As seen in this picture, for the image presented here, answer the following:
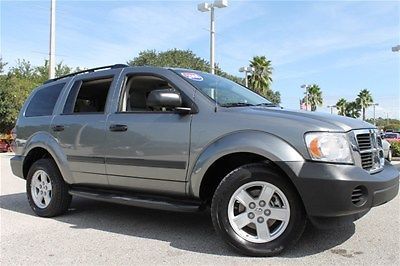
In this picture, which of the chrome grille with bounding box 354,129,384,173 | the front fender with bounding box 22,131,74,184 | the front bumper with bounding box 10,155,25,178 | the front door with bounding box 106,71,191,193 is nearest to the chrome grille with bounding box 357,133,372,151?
the chrome grille with bounding box 354,129,384,173

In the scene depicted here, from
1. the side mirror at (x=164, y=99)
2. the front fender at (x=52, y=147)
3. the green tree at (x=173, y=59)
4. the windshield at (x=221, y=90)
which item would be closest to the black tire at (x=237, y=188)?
the windshield at (x=221, y=90)

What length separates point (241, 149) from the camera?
4129 millimetres

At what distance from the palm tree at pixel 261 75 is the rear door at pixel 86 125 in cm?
3841

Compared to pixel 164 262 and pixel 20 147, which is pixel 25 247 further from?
pixel 20 147

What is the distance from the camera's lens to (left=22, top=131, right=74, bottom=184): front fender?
18.5 feet

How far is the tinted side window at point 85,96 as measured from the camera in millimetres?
5727

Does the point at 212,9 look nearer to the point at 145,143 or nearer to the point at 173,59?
Answer: the point at 145,143

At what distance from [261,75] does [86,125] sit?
39712mm

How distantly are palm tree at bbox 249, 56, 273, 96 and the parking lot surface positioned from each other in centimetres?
3813

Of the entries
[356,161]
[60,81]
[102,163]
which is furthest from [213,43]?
[356,161]

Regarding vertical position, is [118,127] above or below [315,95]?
below

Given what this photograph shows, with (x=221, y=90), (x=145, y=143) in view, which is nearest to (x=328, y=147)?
(x=221, y=90)

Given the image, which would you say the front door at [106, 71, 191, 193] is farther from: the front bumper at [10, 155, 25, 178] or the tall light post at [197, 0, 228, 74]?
the tall light post at [197, 0, 228, 74]

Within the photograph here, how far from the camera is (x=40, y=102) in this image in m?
6.39
